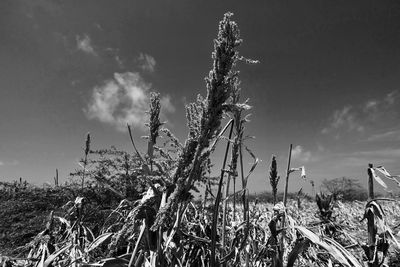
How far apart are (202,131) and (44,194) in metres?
10.6

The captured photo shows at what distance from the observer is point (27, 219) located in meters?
9.12

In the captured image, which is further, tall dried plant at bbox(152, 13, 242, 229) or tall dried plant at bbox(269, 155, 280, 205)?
tall dried plant at bbox(269, 155, 280, 205)

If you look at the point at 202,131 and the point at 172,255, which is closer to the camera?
the point at 202,131

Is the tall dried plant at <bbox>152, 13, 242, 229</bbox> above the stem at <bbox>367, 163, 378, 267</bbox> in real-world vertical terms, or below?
above

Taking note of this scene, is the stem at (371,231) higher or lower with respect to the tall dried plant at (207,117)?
lower

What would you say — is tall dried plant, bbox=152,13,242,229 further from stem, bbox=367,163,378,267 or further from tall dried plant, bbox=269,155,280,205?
tall dried plant, bbox=269,155,280,205

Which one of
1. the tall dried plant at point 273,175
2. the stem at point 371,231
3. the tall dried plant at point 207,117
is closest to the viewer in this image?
the tall dried plant at point 207,117

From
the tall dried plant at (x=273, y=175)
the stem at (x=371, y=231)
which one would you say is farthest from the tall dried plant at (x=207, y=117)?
the tall dried plant at (x=273, y=175)

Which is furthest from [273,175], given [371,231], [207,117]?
[207,117]

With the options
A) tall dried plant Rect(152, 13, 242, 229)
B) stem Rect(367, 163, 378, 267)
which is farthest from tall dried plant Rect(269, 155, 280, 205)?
tall dried plant Rect(152, 13, 242, 229)

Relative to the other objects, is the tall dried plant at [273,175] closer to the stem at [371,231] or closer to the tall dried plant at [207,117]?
the stem at [371,231]

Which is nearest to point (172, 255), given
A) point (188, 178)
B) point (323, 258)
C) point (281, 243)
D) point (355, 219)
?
point (188, 178)

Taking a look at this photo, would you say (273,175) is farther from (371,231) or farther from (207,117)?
(207,117)

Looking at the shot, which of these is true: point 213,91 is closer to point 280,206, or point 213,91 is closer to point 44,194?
point 280,206
